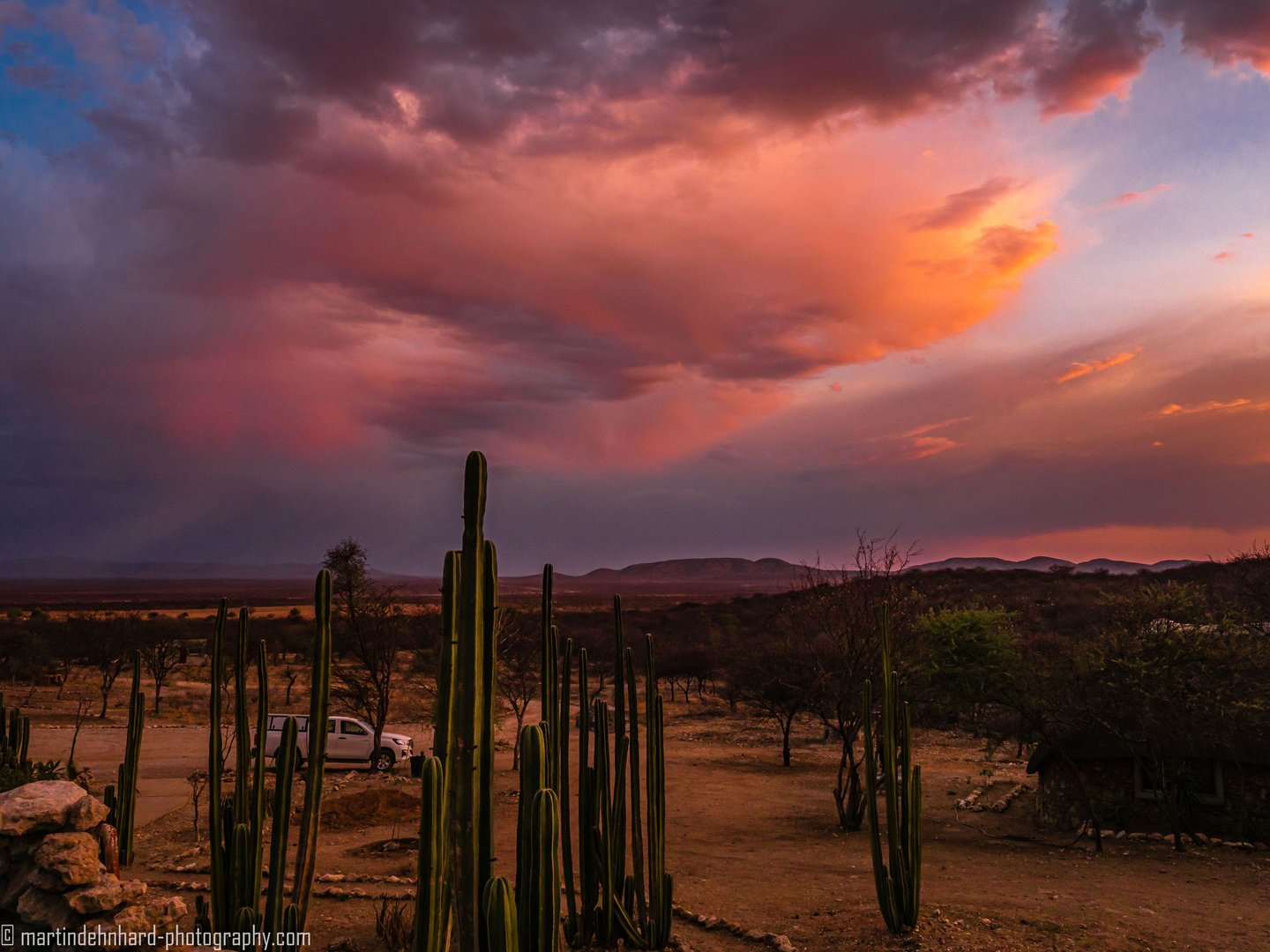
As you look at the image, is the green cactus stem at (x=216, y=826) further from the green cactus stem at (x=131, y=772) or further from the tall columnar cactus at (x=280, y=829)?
the green cactus stem at (x=131, y=772)

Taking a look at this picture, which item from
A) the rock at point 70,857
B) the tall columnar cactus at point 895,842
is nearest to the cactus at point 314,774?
the rock at point 70,857

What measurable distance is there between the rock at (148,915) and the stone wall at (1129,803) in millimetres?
15754

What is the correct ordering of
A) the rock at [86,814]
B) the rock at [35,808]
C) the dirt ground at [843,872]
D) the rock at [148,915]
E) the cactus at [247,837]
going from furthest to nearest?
the dirt ground at [843,872], the rock at [86,814], the rock at [35,808], the rock at [148,915], the cactus at [247,837]

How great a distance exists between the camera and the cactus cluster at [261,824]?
234 inches

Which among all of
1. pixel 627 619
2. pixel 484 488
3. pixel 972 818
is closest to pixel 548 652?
pixel 484 488

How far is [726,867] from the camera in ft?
42.1

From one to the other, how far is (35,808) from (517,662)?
26.6m

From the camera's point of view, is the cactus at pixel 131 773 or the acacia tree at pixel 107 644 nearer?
the cactus at pixel 131 773

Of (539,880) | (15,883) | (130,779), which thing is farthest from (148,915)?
(130,779)

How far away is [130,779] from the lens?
9.95 m

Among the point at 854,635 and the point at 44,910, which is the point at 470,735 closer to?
the point at 44,910

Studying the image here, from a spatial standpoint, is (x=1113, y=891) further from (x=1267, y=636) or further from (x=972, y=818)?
(x=1267, y=636)

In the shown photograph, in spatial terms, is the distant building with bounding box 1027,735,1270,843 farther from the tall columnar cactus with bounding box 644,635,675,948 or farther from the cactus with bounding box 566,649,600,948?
the cactus with bounding box 566,649,600,948

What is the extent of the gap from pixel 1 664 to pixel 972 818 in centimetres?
4695
